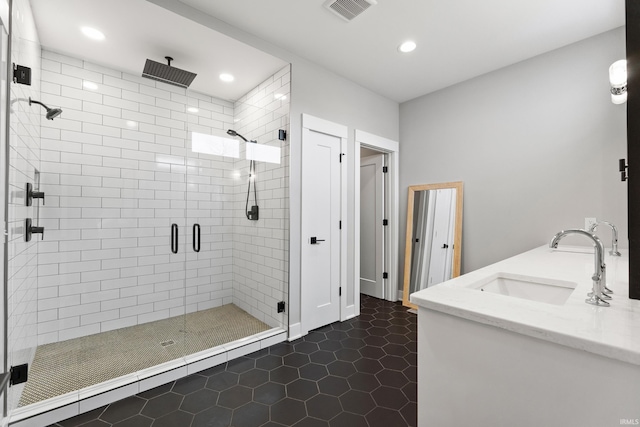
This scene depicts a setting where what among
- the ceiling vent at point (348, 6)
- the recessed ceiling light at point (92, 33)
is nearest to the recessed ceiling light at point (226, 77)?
the recessed ceiling light at point (92, 33)

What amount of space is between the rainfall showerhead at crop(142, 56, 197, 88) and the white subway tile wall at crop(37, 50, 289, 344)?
0.33 feet

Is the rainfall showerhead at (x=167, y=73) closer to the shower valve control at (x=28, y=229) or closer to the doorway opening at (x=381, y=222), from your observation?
the shower valve control at (x=28, y=229)

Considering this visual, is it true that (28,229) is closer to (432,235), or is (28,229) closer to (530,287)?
(530,287)

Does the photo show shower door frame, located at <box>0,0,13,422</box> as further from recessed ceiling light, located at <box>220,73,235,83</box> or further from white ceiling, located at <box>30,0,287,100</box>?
recessed ceiling light, located at <box>220,73,235,83</box>

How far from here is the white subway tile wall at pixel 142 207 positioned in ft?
8.20

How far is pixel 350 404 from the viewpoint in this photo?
185 cm

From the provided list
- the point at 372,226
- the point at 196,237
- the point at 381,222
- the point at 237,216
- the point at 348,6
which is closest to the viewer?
the point at 348,6

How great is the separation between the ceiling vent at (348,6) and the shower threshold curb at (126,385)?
291cm

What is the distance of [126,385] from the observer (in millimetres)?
Answer: 1912

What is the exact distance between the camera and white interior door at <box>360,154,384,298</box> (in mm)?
4090

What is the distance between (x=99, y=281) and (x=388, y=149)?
3.70 meters

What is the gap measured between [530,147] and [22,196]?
4.39 meters

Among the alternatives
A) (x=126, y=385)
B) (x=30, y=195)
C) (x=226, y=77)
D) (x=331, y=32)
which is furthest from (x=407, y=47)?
(x=126, y=385)

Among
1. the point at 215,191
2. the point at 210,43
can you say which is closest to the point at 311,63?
the point at 210,43
